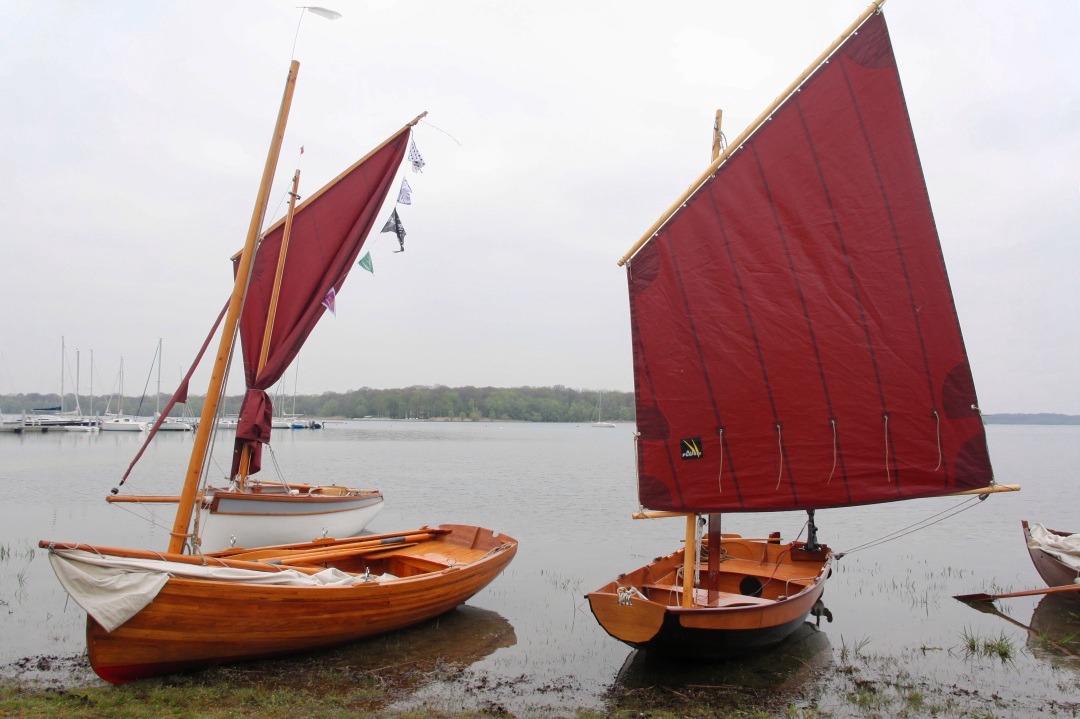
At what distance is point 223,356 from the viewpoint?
9211 millimetres

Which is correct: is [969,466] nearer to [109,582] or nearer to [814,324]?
[814,324]

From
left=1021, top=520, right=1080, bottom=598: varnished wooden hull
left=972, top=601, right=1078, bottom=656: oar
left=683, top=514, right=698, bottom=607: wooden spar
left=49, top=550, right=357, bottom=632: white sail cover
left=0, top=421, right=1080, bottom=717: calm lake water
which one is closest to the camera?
left=49, top=550, right=357, bottom=632: white sail cover

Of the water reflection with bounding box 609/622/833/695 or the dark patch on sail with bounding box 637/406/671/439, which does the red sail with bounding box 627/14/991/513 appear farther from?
the water reflection with bounding box 609/622/833/695

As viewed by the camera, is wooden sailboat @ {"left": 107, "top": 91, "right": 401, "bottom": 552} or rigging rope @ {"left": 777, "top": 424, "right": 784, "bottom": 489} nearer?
rigging rope @ {"left": 777, "top": 424, "right": 784, "bottom": 489}

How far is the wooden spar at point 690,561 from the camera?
9062mm

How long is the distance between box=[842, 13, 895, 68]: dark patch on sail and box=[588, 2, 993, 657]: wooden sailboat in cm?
2

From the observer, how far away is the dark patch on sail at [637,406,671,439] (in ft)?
31.0

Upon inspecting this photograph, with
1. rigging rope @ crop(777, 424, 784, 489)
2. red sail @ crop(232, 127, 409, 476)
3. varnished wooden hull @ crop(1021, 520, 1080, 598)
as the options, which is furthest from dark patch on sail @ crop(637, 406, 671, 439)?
varnished wooden hull @ crop(1021, 520, 1080, 598)

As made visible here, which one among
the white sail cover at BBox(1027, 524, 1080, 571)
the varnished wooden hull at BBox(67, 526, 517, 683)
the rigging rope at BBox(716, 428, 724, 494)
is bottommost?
the white sail cover at BBox(1027, 524, 1080, 571)

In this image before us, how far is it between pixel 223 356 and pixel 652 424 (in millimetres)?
5391

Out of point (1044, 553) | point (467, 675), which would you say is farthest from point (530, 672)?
point (1044, 553)

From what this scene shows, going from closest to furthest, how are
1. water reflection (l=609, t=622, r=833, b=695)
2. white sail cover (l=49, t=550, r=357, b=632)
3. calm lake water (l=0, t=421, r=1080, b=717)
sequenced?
white sail cover (l=49, t=550, r=357, b=632) < water reflection (l=609, t=622, r=833, b=695) < calm lake water (l=0, t=421, r=1080, b=717)

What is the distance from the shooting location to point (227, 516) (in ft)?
46.1

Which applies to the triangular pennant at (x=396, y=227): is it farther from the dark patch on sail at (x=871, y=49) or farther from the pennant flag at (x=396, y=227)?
the dark patch on sail at (x=871, y=49)
